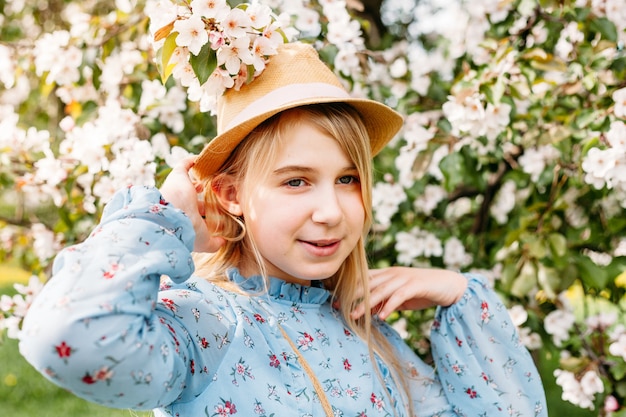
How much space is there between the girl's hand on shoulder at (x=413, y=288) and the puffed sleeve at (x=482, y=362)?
3 cm

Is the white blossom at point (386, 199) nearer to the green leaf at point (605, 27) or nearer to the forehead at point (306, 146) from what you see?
the green leaf at point (605, 27)

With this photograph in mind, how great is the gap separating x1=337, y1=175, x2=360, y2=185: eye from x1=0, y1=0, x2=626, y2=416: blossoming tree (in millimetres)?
760

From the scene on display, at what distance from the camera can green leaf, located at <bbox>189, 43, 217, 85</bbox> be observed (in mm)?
1556

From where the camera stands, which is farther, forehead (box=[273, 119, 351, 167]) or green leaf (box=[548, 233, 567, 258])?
green leaf (box=[548, 233, 567, 258])

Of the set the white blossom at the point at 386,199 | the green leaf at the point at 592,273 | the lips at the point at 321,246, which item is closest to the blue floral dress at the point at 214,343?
the lips at the point at 321,246

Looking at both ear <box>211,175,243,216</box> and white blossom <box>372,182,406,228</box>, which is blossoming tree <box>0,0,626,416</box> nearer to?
white blossom <box>372,182,406,228</box>

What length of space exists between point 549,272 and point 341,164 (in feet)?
4.13

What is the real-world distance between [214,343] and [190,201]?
0.32 meters

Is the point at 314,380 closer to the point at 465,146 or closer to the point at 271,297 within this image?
the point at 271,297

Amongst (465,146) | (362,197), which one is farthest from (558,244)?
(362,197)

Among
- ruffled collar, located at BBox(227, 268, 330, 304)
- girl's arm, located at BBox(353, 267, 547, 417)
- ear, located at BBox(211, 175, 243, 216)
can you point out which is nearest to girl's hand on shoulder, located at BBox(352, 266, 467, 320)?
girl's arm, located at BBox(353, 267, 547, 417)

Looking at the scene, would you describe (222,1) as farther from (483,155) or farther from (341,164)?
(483,155)

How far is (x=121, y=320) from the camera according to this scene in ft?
3.85

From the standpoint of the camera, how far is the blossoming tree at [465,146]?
7.80ft
